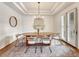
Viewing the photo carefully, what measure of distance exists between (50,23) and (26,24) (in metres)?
1.92

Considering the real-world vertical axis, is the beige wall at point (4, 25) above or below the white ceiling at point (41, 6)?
below

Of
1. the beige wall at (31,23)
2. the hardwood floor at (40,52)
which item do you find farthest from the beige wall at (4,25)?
the beige wall at (31,23)

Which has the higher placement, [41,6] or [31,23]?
[41,6]

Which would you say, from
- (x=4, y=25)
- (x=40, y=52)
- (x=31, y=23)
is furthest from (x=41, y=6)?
(x=40, y=52)

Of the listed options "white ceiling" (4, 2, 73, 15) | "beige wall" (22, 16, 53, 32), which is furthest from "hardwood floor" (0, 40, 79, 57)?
"beige wall" (22, 16, 53, 32)

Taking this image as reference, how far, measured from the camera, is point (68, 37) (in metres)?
5.84

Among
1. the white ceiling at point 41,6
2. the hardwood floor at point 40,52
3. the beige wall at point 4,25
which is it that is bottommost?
the hardwood floor at point 40,52

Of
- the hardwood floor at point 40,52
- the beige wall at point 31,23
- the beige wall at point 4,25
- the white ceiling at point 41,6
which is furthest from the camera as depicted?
the beige wall at point 31,23

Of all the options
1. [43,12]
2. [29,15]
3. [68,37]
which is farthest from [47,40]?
[29,15]

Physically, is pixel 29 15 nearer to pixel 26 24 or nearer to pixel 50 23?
pixel 26 24

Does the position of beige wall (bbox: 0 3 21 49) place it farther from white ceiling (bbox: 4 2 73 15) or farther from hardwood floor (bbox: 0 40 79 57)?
hardwood floor (bbox: 0 40 79 57)

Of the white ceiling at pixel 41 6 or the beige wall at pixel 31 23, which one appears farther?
the beige wall at pixel 31 23

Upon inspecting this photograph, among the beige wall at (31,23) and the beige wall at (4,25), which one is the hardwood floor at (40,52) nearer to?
the beige wall at (4,25)

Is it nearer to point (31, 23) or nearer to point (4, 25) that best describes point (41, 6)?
point (4, 25)
